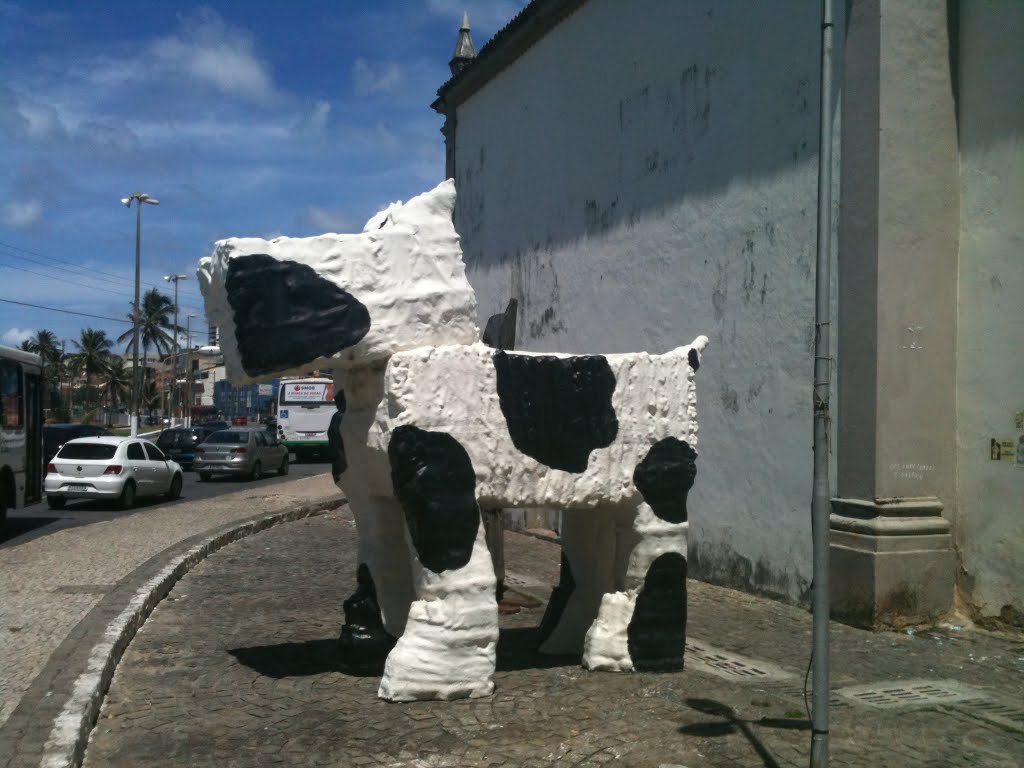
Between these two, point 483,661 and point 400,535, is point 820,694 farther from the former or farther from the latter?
point 400,535

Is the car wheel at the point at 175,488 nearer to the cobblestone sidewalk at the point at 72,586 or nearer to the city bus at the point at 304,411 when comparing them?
the cobblestone sidewalk at the point at 72,586

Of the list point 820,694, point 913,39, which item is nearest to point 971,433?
point 913,39

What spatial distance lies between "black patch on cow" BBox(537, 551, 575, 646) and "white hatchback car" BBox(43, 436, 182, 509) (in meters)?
12.7

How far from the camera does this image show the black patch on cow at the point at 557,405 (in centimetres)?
527

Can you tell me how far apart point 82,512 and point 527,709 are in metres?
13.7

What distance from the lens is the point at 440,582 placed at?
197 inches

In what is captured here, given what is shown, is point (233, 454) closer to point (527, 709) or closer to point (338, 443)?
point (338, 443)

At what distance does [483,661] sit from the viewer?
16.7 ft

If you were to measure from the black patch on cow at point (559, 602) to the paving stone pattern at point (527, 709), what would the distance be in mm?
194

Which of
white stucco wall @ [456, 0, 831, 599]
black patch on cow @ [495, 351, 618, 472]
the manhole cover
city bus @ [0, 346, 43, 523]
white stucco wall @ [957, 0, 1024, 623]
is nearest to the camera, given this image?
black patch on cow @ [495, 351, 618, 472]

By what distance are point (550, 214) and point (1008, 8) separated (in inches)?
246

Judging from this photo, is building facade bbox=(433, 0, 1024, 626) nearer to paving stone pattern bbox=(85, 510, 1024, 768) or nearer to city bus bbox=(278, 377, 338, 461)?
paving stone pattern bbox=(85, 510, 1024, 768)

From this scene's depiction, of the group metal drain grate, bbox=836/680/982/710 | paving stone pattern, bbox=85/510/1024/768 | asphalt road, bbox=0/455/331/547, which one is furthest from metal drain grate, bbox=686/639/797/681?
asphalt road, bbox=0/455/331/547

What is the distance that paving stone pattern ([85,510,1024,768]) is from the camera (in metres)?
4.39
